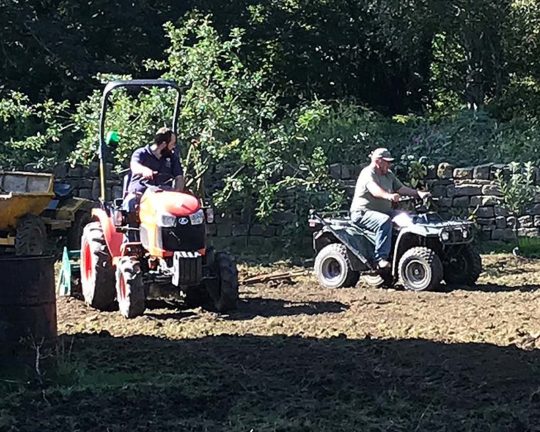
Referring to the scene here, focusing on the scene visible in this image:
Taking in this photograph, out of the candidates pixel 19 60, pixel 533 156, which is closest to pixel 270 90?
pixel 19 60

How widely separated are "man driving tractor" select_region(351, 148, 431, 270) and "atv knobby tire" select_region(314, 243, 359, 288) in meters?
0.34

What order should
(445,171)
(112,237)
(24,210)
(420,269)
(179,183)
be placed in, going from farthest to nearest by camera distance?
(445,171), (24,210), (420,269), (112,237), (179,183)

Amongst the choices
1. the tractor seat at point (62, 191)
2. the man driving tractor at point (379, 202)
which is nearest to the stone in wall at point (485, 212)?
the man driving tractor at point (379, 202)

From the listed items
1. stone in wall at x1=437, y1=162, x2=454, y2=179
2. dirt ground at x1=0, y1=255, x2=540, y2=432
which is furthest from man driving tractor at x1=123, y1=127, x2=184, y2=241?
stone in wall at x1=437, y1=162, x2=454, y2=179

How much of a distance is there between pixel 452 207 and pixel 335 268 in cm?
407

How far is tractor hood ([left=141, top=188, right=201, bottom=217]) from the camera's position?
29.9 ft

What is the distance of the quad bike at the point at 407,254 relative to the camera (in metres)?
10.8

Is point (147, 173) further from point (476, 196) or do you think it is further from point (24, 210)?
point (476, 196)

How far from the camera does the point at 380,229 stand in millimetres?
11070

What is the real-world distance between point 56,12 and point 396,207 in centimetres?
1019

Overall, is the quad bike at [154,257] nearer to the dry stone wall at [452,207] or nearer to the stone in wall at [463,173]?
the dry stone wall at [452,207]

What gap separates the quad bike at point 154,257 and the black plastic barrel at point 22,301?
219 cm

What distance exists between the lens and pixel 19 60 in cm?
1958

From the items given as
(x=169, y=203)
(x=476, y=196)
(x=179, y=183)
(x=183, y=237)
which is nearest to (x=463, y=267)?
(x=179, y=183)
